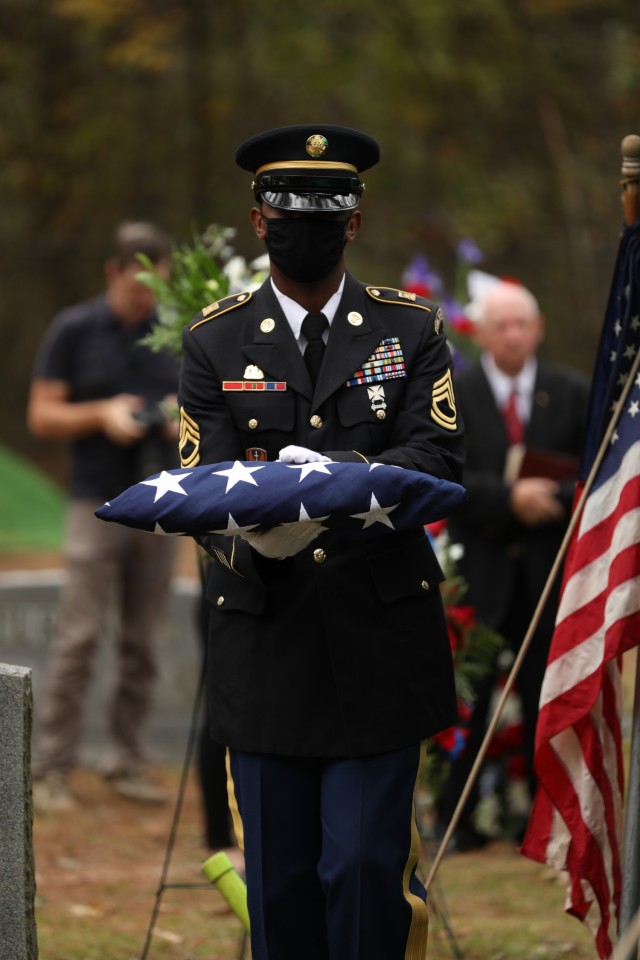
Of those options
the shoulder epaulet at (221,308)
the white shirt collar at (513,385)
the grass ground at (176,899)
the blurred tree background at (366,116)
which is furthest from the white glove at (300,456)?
the blurred tree background at (366,116)

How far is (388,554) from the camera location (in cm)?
367

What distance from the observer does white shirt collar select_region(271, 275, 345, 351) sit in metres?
3.77

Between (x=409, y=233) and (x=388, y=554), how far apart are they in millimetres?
14258

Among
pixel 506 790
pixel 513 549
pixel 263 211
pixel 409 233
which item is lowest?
pixel 506 790

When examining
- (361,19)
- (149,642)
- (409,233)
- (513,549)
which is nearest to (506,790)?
(513,549)

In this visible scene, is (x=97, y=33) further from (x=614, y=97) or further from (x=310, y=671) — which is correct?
(x=310, y=671)

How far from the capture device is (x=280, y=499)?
3336 millimetres

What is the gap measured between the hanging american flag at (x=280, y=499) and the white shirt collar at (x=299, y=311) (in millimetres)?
438

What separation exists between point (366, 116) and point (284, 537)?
48.2 ft

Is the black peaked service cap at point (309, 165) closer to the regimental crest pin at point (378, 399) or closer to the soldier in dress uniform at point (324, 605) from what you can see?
the soldier in dress uniform at point (324, 605)

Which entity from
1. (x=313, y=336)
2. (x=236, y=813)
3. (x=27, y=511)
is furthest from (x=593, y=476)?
(x=27, y=511)

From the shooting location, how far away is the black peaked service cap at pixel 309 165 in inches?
143

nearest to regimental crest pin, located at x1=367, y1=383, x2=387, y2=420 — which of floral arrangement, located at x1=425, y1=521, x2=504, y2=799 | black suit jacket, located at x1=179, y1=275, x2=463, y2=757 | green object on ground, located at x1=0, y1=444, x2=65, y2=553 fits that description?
black suit jacket, located at x1=179, y1=275, x2=463, y2=757

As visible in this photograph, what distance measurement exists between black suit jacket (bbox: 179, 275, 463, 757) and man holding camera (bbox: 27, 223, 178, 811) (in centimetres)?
390
